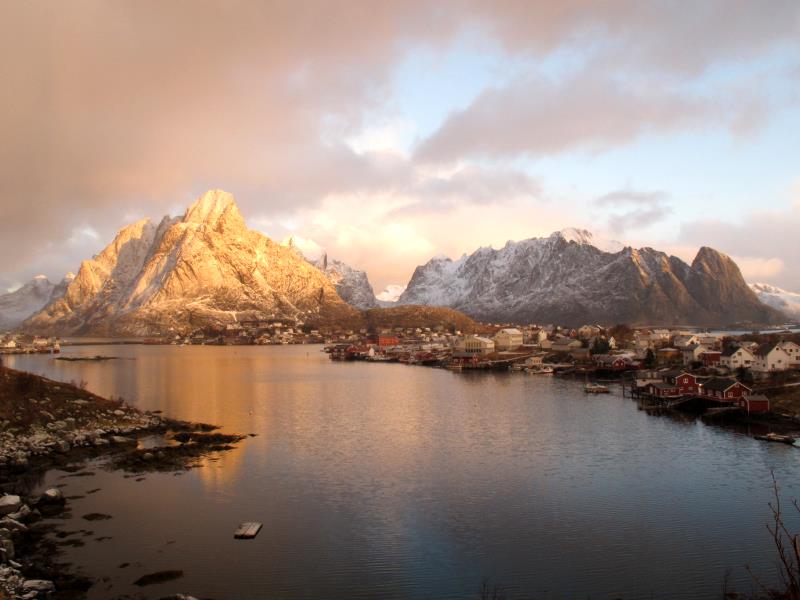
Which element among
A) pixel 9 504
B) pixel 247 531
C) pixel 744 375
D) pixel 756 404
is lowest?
pixel 247 531

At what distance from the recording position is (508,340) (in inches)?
4011

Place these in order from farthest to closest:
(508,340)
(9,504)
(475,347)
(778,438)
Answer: (508,340)
(475,347)
(778,438)
(9,504)

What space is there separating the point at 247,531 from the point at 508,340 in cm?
8728

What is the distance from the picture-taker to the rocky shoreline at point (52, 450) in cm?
1456

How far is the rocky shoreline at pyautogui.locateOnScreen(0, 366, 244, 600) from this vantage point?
14.6m

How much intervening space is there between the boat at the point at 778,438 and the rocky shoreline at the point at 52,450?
2711 cm

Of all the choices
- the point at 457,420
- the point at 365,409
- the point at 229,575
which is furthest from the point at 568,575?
the point at 365,409

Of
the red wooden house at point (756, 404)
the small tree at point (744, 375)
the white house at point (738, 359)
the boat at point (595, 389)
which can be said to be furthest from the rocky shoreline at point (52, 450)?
the white house at point (738, 359)

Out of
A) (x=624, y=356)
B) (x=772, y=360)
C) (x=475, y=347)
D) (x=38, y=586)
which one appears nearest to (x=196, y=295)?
(x=475, y=347)

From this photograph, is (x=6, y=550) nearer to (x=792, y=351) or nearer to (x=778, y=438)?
(x=778, y=438)

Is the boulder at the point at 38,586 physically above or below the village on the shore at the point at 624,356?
below

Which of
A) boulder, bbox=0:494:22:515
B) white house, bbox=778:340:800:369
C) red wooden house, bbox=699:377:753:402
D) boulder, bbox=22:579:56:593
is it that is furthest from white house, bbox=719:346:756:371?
boulder, bbox=22:579:56:593

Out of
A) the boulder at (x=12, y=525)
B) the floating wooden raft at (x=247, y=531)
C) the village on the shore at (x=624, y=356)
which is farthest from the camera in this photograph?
the village on the shore at (x=624, y=356)

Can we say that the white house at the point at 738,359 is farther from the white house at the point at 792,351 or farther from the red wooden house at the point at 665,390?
the red wooden house at the point at 665,390
